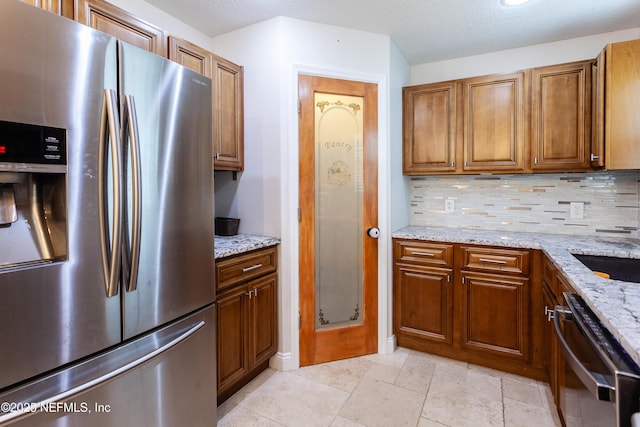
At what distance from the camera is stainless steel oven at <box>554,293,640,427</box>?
0.80 metres

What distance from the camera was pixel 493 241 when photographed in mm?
2246

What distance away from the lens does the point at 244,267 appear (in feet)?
6.42

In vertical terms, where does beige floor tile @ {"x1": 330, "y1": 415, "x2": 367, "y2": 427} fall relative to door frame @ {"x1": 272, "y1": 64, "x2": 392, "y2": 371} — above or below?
below

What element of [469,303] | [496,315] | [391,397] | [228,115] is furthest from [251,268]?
[496,315]

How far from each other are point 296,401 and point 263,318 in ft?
1.76

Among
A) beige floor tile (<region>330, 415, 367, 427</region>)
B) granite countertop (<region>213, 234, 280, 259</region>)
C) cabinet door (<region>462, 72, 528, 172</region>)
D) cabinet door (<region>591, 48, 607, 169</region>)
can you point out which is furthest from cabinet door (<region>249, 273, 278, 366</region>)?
cabinet door (<region>591, 48, 607, 169</region>)

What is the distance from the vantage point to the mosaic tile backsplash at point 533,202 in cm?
241

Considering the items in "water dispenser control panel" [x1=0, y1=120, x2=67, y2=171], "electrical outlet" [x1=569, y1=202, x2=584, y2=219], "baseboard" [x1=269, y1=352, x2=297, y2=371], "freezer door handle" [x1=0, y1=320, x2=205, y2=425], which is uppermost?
"water dispenser control panel" [x1=0, y1=120, x2=67, y2=171]

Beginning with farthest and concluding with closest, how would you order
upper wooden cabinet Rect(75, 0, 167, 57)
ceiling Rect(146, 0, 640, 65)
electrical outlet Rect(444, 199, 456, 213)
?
electrical outlet Rect(444, 199, 456, 213)
ceiling Rect(146, 0, 640, 65)
upper wooden cabinet Rect(75, 0, 167, 57)

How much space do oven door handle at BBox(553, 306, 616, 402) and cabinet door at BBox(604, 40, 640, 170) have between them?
1.32 meters

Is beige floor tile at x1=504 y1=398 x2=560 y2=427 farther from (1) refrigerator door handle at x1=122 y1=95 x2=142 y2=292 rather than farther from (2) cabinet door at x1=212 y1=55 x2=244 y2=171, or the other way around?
(2) cabinet door at x1=212 y1=55 x2=244 y2=171

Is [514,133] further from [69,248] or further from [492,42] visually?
[69,248]

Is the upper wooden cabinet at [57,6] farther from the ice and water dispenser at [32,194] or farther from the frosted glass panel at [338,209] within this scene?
the frosted glass panel at [338,209]

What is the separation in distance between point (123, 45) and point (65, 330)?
0.98m
